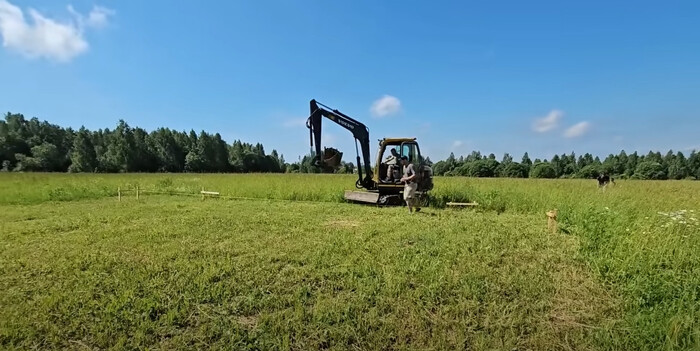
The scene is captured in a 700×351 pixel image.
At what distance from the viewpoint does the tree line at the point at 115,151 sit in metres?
49.1

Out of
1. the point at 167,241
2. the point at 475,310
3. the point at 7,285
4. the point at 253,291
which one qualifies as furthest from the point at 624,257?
the point at 7,285

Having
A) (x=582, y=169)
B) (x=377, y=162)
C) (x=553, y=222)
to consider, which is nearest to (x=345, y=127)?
(x=377, y=162)

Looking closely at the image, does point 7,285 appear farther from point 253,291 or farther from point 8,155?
point 8,155

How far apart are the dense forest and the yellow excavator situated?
3281cm

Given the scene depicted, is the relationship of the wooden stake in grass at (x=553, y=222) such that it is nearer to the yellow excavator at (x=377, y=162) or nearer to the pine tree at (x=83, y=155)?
the yellow excavator at (x=377, y=162)

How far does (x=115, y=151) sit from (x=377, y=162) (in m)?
53.1

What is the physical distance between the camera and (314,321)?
343cm

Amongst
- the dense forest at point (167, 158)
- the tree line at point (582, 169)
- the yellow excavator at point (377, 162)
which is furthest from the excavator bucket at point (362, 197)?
the tree line at point (582, 169)

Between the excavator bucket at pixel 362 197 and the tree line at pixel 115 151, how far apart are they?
164 ft

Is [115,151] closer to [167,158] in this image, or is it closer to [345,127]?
[167,158]

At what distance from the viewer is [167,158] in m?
60.2

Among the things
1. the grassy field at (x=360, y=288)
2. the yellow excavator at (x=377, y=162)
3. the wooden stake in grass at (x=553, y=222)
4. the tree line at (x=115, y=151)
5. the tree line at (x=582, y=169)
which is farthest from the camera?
the tree line at (x=582, y=169)

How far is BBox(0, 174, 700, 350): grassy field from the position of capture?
321cm

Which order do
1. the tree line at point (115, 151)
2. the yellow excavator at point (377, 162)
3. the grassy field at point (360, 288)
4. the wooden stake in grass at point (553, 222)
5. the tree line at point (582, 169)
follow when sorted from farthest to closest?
the tree line at point (582, 169), the tree line at point (115, 151), the yellow excavator at point (377, 162), the wooden stake in grass at point (553, 222), the grassy field at point (360, 288)
